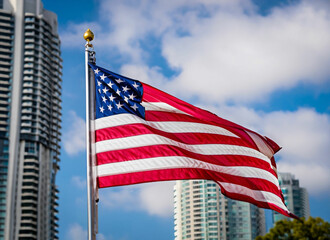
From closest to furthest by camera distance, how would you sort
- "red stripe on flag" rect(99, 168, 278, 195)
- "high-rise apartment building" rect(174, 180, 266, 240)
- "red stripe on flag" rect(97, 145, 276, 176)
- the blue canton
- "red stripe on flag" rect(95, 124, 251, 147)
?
"red stripe on flag" rect(99, 168, 278, 195) < "red stripe on flag" rect(97, 145, 276, 176) < "red stripe on flag" rect(95, 124, 251, 147) < the blue canton < "high-rise apartment building" rect(174, 180, 266, 240)

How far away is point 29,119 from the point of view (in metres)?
147

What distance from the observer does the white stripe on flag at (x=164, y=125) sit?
12328 millimetres

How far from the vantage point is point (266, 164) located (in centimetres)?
1332

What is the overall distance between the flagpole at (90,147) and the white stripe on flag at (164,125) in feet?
0.86

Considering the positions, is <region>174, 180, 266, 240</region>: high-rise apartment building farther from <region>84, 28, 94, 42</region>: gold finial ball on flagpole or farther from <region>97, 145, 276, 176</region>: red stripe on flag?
<region>84, 28, 94, 42</region>: gold finial ball on flagpole

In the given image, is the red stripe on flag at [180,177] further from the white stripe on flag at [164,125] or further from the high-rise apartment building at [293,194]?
the high-rise apartment building at [293,194]

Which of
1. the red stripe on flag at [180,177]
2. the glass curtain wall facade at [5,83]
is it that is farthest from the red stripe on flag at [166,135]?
the glass curtain wall facade at [5,83]

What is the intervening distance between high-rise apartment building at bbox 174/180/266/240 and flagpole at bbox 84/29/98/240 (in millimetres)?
143014

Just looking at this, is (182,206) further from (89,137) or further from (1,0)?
(89,137)

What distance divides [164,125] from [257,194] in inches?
85.3

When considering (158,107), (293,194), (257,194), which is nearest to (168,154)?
(158,107)

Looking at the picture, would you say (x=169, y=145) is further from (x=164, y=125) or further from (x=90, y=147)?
(x=90, y=147)

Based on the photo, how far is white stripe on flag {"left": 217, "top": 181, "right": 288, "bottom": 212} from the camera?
41.4 feet

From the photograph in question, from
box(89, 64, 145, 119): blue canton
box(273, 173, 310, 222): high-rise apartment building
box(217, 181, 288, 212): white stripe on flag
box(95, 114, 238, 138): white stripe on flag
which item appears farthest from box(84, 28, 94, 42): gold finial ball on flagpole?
box(273, 173, 310, 222): high-rise apartment building
